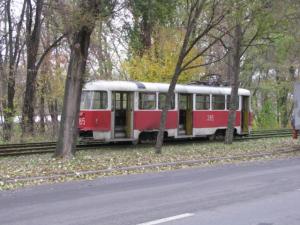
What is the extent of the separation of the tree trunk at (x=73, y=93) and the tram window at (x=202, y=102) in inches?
401

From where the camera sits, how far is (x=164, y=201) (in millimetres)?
10680

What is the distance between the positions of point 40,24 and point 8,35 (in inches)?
121

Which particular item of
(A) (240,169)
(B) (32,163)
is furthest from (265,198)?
(B) (32,163)

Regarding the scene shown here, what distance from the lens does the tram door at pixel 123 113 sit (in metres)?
24.0

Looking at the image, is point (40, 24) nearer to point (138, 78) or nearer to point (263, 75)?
point (138, 78)

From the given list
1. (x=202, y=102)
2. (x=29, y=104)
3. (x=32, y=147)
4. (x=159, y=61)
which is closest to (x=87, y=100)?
(x=32, y=147)

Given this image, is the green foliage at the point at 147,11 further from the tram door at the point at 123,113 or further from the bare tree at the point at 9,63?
the bare tree at the point at 9,63

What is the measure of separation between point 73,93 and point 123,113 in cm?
603

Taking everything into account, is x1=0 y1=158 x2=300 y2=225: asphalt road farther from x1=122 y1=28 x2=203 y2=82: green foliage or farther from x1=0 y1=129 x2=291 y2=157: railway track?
x1=122 y1=28 x2=203 y2=82: green foliage

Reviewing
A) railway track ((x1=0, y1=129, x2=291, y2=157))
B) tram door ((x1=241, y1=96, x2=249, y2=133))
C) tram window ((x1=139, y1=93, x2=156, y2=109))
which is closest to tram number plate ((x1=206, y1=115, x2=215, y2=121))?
tram door ((x1=241, y1=96, x2=249, y2=133))

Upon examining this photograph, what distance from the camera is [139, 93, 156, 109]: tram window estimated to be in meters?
24.7

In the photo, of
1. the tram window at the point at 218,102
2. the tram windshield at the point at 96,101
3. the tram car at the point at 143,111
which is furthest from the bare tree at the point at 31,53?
the tram window at the point at 218,102

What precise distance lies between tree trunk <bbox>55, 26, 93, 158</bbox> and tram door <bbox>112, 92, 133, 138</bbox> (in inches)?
212

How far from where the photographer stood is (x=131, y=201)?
1073cm
